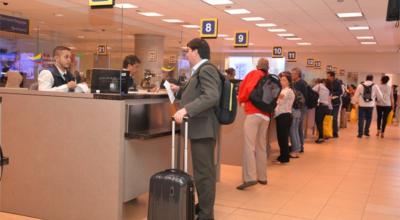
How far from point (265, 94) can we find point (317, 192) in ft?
4.22

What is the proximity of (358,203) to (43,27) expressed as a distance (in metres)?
4.37

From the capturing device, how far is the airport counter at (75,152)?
11.1 feet

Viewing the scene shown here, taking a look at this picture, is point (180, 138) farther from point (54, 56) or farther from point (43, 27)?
→ point (43, 27)


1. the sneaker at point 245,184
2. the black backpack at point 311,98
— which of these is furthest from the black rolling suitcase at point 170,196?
the black backpack at point 311,98

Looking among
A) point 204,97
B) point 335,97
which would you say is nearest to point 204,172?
point 204,97

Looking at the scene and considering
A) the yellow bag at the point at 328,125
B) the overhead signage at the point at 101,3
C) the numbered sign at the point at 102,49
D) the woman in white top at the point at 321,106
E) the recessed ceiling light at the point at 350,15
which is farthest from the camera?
the recessed ceiling light at the point at 350,15

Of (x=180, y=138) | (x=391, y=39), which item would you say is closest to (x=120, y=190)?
(x=180, y=138)

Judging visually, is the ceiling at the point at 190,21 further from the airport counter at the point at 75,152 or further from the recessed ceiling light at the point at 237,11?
the airport counter at the point at 75,152

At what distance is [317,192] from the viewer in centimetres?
488

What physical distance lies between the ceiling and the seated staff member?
0.56 m

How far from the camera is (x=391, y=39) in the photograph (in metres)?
16.5

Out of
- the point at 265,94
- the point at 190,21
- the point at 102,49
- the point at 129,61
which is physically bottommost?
the point at 265,94

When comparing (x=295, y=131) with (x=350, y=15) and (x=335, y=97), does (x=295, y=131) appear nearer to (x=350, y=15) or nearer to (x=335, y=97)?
(x=335, y=97)

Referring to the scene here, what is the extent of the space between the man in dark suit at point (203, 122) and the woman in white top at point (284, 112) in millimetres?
2869
